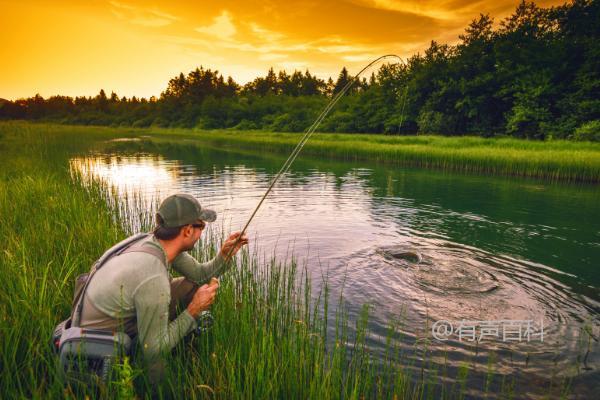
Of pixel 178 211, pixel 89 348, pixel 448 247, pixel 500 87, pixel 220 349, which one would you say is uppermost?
pixel 500 87

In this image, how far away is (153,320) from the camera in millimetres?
2496

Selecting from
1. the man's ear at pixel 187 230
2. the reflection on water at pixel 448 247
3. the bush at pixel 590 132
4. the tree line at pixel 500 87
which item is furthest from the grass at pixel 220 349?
the bush at pixel 590 132

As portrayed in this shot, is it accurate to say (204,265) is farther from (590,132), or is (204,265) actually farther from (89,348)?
(590,132)

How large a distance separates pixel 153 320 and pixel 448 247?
7.91 meters

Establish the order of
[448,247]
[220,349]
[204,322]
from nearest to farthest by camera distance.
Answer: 1. [220,349]
2. [204,322]
3. [448,247]

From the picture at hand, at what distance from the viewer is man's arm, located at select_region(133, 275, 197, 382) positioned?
7.98 ft

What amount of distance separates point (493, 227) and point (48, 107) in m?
159

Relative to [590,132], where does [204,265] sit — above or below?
below

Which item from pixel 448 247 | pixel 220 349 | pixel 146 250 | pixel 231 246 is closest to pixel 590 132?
pixel 448 247

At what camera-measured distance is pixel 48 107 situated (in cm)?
13138

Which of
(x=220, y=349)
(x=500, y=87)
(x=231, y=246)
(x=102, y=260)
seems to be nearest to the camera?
(x=102, y=260)

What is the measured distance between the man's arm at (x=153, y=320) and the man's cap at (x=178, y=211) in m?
0.47

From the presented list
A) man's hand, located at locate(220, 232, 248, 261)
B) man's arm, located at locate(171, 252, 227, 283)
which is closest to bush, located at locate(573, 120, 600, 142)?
man's hand, located at locate(220, 232, 248, 261)

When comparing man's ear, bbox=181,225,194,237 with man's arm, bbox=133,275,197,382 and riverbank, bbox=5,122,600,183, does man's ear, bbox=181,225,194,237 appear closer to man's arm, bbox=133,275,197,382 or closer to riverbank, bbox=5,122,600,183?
man's arm, bbox=133,275,197,382
